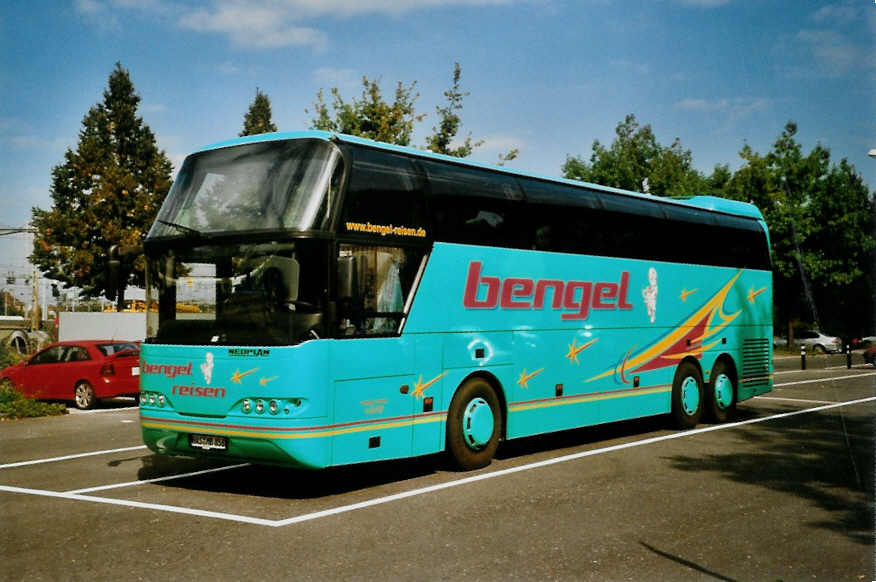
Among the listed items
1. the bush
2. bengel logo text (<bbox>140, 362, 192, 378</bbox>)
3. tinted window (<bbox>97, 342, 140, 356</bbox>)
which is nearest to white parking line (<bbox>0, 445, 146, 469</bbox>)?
bengel logo text (<bbox>140, 362, 192, 378</bbox>)

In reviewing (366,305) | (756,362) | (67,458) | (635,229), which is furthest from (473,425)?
(756,362)

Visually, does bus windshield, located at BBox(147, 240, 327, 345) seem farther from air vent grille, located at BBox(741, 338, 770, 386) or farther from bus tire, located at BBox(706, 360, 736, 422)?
air vent grille, located at BBox(741, 338, 770, 386)

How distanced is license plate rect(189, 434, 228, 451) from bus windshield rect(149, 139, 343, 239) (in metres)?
2.12

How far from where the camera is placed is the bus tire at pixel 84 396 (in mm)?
19109

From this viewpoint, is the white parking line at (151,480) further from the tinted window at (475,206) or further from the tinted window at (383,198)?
the tinted window at (475,206)

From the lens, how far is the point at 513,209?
11531 millimetres

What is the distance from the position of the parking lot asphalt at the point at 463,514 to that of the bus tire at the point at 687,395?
140 centimetres

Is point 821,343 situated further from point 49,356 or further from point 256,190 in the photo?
point 256,190

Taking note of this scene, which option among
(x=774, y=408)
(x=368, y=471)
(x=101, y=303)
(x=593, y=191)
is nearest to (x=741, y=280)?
(x=774, y=408)

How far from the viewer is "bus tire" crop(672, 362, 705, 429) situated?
15.0 meters

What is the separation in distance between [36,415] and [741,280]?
1402cm

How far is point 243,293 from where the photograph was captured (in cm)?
908

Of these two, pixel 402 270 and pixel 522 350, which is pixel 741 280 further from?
pixel 402 270

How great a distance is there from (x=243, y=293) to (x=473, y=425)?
3.28 m
